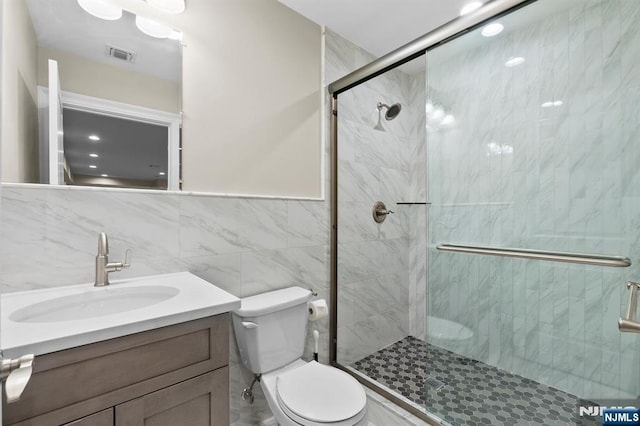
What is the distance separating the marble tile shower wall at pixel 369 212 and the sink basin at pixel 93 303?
1.20 metres

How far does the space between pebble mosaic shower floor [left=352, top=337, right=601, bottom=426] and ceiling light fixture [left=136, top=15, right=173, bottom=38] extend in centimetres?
212

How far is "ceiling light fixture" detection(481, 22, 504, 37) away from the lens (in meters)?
1.38

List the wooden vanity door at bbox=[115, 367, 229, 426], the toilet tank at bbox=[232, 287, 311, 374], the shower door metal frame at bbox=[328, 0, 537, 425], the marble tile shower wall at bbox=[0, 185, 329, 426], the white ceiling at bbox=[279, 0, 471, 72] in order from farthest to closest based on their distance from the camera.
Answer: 1. the white ceiling at bbox=[279, 0, 471, 72]
2. the toilet tank at bbox=[232, 287, 311, 374]
3. the shower door metal frame at bbox=[328, 0, 537, 425]
4. the marble tile shower wall at bbox=[0, 185, 329, 426]
5. the wooden vanity door at bbox=[115, 367, 229, 426]

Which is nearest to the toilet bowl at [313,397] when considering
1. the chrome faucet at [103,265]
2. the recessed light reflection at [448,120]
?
the chrome faucet at [103,265]

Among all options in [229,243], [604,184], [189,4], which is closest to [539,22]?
[604,184]

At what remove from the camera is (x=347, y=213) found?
2141 mm

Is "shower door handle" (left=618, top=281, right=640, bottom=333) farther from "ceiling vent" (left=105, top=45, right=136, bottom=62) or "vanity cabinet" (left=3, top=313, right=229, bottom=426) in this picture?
"ceiling vent" (left=105, top=45, right=136, bottom=62)

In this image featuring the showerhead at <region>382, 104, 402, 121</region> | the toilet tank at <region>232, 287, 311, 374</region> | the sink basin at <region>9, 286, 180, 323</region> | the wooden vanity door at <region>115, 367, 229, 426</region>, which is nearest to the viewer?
the wooden vanity door at <region>115, 367, 229, 426</region>

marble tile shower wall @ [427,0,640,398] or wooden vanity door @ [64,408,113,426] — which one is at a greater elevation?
marble tile shower wall @ [427,0,640,398]

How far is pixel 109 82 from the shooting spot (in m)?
1.27

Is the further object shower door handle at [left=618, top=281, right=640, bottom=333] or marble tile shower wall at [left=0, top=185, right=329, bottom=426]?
marble tile shower wall at [left=0, top=185, right=329, bottom=426]

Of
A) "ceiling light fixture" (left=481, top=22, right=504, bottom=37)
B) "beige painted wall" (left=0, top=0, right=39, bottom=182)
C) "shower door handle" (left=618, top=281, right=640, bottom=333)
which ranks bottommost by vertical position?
"shower door handle" (left=618, top=281, right=640, bottom=333)

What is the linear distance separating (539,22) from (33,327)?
2148 mm

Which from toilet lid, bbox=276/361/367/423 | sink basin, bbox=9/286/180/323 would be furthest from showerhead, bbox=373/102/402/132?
sink basin, bbox=9/286/180/323
